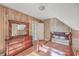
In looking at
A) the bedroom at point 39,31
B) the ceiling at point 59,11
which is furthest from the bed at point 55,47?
the ceiling at point 59,11

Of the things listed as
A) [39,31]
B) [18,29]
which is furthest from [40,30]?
[18,29]

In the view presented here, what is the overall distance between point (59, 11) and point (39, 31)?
14.7 inches

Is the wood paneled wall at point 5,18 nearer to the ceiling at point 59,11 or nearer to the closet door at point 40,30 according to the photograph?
the ceiling at point 59,11

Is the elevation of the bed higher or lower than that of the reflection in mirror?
lower

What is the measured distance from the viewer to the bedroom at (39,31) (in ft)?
4.92

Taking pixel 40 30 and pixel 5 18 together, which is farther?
pixel 40 30

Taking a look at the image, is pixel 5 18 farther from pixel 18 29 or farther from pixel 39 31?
pixel 39 31

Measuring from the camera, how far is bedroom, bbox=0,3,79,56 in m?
1.50

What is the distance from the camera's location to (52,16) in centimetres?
157

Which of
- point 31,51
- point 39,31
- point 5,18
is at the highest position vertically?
point 5,18

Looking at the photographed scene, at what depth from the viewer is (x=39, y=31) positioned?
1.58 m

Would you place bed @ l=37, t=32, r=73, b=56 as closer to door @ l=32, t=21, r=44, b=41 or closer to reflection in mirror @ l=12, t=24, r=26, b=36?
door @ l=32, t=21, r=44, b=41

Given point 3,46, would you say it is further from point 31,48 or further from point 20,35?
point 31,48

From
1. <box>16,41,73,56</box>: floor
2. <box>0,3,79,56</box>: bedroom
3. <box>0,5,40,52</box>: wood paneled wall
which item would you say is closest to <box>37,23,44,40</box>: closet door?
<box>0,3,79,56</box>: bedroom
